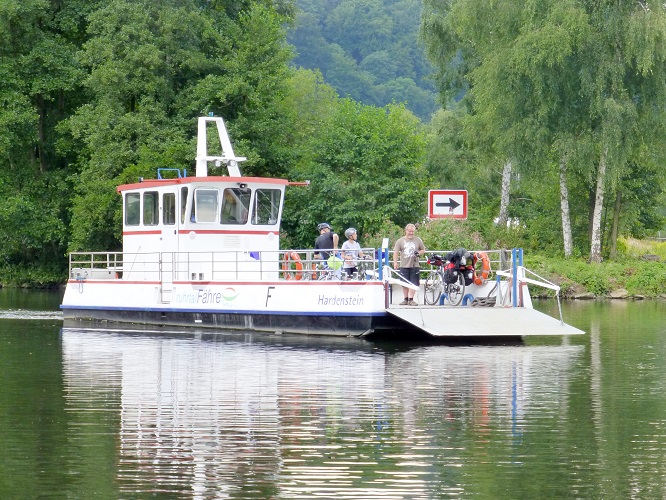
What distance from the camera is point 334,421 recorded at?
48.0 feet

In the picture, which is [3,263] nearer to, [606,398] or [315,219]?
[315,219]

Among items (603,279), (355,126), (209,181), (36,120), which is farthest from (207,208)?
(36,120)

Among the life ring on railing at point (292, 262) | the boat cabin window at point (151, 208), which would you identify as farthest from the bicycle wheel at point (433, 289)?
the boat cabin window at point (151, 208)

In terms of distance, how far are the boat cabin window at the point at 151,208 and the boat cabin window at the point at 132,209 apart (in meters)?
0.28

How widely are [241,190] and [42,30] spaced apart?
85.3ft

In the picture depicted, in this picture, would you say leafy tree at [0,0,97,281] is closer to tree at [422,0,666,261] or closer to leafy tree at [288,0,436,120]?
tree at [422,0,666,261]

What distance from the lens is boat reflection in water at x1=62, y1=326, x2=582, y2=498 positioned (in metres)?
11.6

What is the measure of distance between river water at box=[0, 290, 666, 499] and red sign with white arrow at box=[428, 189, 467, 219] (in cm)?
385

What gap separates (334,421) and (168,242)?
632 inches

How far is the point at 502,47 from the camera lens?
4712 centimetres

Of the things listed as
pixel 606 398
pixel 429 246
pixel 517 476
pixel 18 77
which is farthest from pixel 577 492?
pixel 18 77

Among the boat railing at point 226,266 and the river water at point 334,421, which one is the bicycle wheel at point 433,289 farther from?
the river water at point 334,421

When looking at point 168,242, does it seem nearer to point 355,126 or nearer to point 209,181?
point 209,181

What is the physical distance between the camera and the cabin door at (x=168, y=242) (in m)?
29.6
